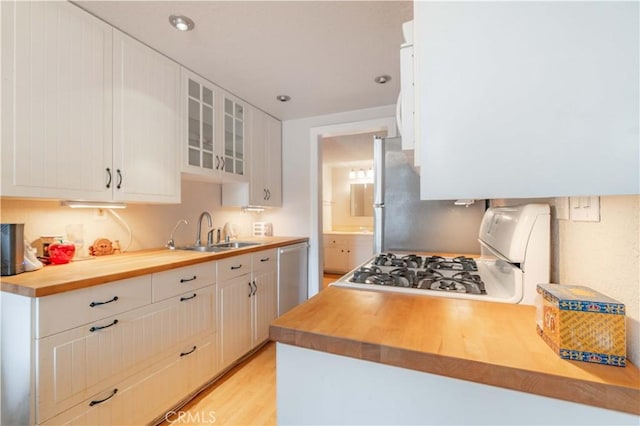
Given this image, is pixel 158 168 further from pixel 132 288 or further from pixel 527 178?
pixel 527 178

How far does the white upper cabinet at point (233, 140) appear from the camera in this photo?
2.46 metres

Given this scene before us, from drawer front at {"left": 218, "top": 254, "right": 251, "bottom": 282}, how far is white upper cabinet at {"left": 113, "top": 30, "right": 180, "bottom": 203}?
0.57m

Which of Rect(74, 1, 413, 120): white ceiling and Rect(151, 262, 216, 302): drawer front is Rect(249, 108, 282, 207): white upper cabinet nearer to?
Rect(74, 1, 413, 120): white ceiling

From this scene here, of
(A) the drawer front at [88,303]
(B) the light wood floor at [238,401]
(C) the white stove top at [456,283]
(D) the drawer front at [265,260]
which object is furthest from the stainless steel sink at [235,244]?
(C) the white stove top at [456,283]

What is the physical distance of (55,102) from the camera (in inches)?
53.7

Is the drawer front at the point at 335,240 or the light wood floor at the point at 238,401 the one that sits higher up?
the drawer front at the point at 335,240

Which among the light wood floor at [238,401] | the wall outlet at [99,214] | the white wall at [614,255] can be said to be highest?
the wall outlet at [99,214]

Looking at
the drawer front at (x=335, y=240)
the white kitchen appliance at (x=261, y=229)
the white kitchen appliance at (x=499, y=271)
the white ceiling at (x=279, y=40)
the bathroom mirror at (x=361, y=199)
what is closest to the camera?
the white kitchen appliance at (x=499, y=271)

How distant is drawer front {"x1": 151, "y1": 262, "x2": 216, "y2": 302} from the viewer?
1.54 metres

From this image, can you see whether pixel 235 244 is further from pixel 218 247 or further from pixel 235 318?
pixel 235 318

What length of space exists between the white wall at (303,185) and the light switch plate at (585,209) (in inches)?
96.3

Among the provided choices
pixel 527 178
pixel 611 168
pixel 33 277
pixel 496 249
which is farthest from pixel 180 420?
pixel 611 168

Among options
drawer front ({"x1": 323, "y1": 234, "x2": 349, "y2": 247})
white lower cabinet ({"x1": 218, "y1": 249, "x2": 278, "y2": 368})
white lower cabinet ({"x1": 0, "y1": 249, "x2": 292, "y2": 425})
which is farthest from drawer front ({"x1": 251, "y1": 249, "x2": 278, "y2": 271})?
drawer front ({"x1": 323, "y1": 234, "x2": 349, "y2": 247})

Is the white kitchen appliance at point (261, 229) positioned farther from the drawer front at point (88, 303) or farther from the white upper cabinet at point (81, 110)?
the drawer front at point (88, 303)
